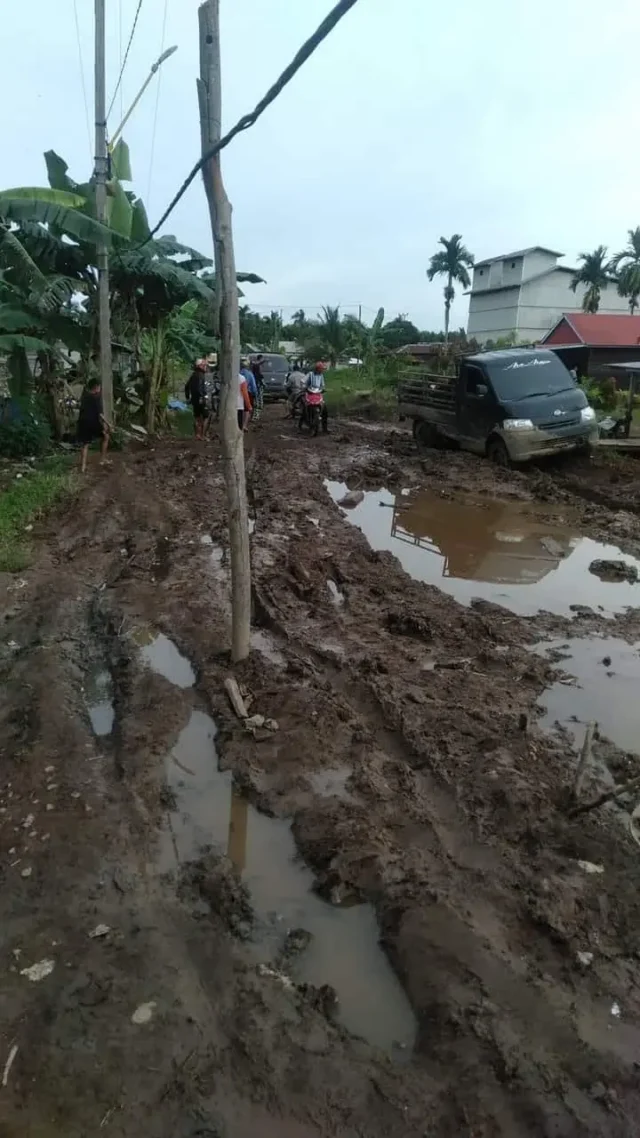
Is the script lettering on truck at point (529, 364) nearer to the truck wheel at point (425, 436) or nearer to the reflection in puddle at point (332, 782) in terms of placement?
the truck wheel at point (425, 436)

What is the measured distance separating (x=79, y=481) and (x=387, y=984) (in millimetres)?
10217

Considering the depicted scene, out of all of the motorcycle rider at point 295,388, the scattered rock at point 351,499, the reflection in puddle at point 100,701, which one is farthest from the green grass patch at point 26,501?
the motorcycle rider at point 295,388

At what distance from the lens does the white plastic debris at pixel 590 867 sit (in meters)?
3.41

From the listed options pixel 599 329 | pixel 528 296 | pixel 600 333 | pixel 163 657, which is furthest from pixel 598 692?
pixel 528 296

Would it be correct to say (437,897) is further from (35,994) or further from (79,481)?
(79,481)

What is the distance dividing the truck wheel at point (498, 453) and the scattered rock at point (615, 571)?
4.97 meters

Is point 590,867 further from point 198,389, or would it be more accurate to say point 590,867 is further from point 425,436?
point 198,389

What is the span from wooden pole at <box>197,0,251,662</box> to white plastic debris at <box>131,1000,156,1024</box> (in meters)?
2.99

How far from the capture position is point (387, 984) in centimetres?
297

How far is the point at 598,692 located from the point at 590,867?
2009 millimetres

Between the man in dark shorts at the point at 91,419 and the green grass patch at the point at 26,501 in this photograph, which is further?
the man in dark shorts at the point at 91,419

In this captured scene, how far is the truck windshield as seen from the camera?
12.8 metres

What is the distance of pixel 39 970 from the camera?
293cm

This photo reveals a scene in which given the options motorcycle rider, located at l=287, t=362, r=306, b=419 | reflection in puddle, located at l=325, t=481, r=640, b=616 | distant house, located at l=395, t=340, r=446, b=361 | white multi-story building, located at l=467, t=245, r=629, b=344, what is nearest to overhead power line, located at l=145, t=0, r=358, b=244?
reflection in puddle, located at l=325, t=481, r=640, b=616
